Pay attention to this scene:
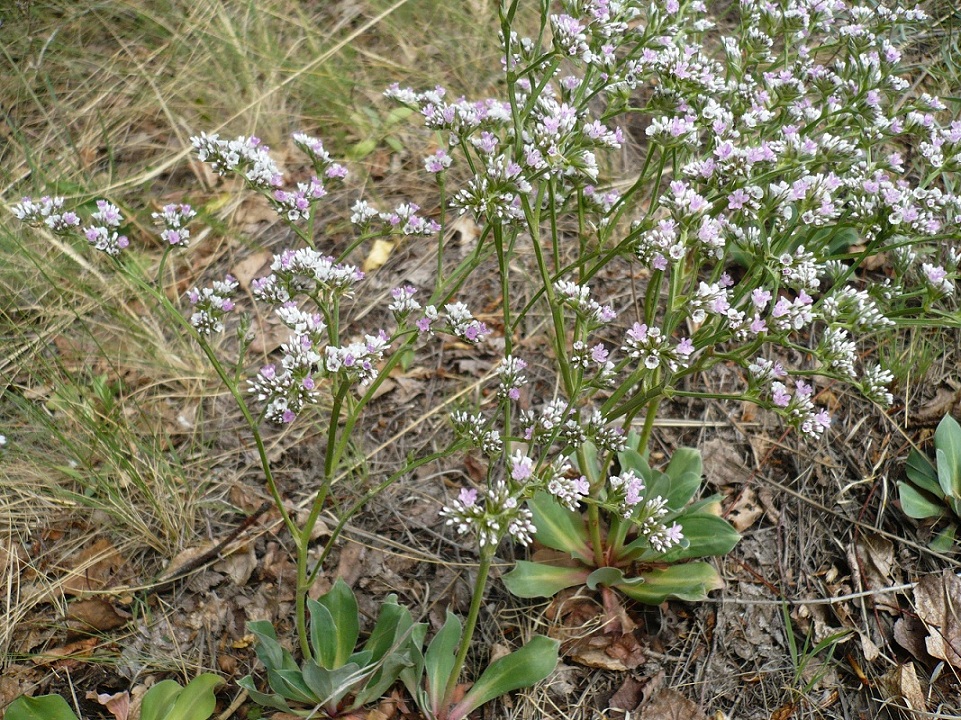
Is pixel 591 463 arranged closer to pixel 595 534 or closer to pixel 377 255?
pixel 595 534

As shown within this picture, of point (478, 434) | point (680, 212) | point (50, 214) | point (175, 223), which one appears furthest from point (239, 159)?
point (680, 212)

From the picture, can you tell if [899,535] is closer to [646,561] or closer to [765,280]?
[646,561]

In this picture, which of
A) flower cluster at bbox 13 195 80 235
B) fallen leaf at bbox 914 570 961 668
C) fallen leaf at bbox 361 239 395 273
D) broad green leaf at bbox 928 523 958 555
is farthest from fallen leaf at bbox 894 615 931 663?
flower cluster at bbox 13 195 80 235

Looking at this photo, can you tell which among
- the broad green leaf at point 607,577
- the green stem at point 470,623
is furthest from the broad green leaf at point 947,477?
the green stem at point 470,623

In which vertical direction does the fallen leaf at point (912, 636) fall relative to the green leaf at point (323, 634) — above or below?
below

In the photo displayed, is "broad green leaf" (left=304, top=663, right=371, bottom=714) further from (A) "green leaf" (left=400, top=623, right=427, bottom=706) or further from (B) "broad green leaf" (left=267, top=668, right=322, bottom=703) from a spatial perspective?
(A) "green leaf" (left=400, top=623, right=427, bottom=706)

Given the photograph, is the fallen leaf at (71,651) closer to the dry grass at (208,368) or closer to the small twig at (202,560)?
the dry grass at (208,368)

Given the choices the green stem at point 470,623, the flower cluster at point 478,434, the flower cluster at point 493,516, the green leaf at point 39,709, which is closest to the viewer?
the flower cluster at point 493,516
